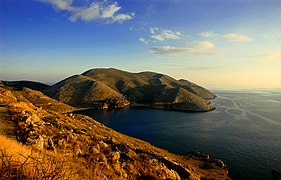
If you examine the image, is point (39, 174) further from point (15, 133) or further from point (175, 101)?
point (175, 101)

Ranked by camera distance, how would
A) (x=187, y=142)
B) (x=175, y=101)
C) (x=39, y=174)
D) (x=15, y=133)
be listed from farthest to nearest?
(x=175, y=101) → (x=187, y=142) → (x=15, y=133) → (x=39, y=174)

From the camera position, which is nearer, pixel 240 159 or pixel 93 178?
pixel 93 178

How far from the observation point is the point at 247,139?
7056cm

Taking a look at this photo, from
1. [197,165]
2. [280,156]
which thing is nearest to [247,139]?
[280,156]

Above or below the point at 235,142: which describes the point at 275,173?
below

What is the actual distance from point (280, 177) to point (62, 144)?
44.4 meters

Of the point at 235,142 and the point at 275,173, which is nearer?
the point at 275,173

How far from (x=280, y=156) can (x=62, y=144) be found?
56.9 meters

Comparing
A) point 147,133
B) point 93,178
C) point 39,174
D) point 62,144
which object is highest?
point 39,174

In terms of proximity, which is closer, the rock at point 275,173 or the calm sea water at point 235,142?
the rock at point 275,173

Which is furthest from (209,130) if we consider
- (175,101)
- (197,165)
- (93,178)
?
(175,101)

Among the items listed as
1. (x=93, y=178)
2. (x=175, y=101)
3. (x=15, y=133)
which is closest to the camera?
(x=93, y=178)

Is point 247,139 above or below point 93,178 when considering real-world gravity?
below

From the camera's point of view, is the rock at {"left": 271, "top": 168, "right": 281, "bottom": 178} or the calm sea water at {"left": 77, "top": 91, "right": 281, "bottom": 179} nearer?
the rock at {"left": 271, "top": 168, "right": 281, "bottom": 178}
